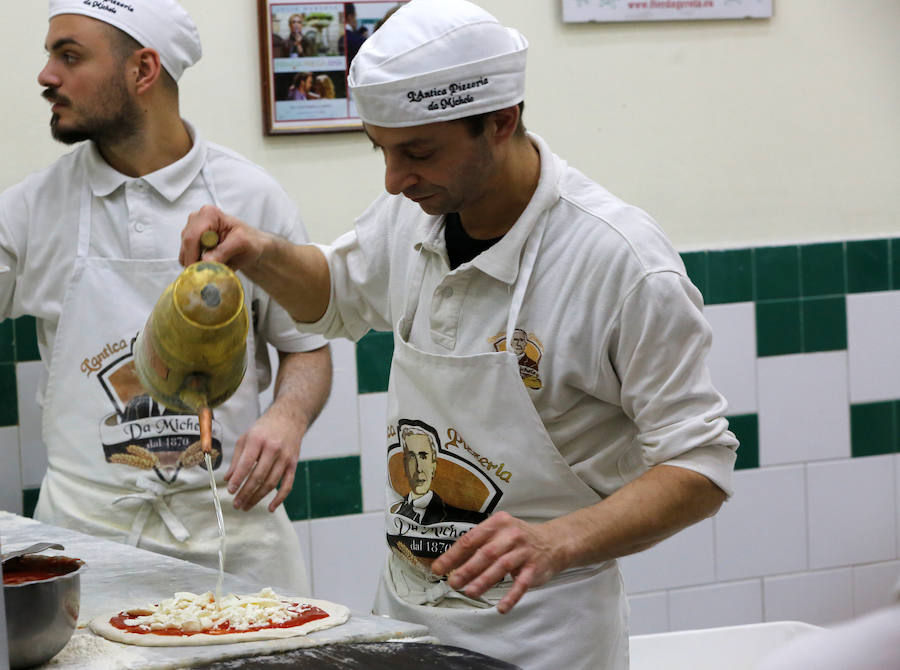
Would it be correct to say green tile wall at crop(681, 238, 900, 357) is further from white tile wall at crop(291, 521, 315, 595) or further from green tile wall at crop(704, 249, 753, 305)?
white tile wall at crop(291, 521, 315, 595)

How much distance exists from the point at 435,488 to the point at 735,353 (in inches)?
66.7

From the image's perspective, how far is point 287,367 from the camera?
2.70 m

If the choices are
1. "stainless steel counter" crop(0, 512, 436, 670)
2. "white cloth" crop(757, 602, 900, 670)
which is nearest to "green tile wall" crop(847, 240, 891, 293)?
"stainless steel counter" crop(0, 512, 436, 670)

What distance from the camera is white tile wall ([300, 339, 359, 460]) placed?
3.12 meters

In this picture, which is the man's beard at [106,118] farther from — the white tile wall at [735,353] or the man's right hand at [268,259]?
the white tile wall at [735,353]

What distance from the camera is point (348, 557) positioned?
319cm

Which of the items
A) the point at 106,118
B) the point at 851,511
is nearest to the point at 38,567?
the point at 106,118

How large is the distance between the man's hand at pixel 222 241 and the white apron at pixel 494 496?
1.05 feet

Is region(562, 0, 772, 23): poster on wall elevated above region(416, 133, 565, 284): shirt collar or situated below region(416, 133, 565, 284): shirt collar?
above

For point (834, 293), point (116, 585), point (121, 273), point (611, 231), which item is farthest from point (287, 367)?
Result: point (834, 293)

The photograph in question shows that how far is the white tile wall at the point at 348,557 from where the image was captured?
3.15 metres

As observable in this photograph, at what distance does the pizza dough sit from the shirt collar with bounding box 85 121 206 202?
102 cm

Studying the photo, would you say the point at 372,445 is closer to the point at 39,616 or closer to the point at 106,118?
the point at 106,118

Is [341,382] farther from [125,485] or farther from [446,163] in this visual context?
[446,163]
